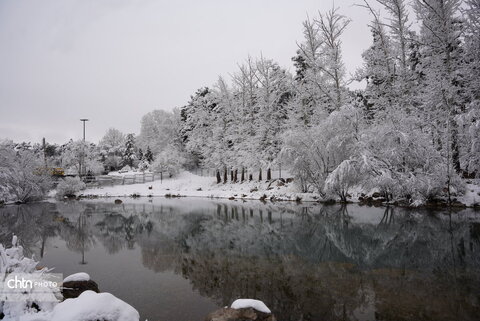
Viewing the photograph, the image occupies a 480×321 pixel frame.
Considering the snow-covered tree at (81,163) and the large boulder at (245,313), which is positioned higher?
the snow-covered tree at (81,163)

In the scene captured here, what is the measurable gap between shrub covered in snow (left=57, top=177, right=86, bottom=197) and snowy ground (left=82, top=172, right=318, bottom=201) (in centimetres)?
111

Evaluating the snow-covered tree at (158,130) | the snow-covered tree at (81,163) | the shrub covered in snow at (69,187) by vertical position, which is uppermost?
the snow-covered tree at (158,130)

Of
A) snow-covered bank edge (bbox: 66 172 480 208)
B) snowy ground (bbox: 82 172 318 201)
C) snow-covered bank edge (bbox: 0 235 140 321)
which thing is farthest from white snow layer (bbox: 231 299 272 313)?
snowy ground (bbox: 82 172 318 201)

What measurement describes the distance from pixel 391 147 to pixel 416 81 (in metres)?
7.17

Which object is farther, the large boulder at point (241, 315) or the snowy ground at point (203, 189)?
the snowy ground at point (203, 189)

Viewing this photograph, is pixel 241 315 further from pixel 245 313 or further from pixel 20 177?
pixel 20 177

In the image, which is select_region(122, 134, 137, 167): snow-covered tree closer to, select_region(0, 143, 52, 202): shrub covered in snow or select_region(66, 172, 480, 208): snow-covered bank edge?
select_region(66, 172, 480, 208): snow-covered bank edge

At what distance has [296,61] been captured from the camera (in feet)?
127

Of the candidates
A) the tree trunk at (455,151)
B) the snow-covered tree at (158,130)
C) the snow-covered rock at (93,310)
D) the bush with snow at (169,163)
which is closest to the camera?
the snow-covered rock at (93,310)

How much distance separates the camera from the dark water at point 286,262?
5.85m

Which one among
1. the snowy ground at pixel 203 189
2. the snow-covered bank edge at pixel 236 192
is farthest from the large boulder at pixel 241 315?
the snowy ground at pixel 203 189

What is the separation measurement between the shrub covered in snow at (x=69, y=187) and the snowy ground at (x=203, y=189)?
1.11 m

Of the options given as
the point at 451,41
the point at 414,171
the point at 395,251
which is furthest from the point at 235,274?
the point at 451,41

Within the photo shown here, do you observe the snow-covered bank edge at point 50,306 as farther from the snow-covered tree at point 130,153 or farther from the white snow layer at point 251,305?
the snow-covered tree at point 130,153
